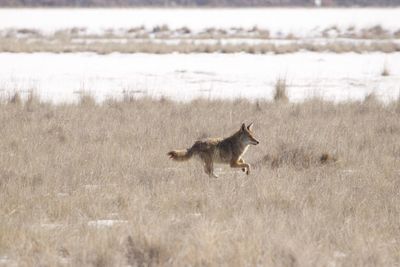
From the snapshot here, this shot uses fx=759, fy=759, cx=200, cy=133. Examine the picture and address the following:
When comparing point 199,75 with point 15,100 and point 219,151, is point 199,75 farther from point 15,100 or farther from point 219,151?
point 219,151

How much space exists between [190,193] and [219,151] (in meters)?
1.27

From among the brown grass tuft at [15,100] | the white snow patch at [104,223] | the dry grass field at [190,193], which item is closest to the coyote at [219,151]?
the dry grass field at [190,193]

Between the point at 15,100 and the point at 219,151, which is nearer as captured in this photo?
the point at 219,151

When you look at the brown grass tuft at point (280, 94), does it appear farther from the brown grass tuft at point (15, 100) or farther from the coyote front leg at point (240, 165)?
the coyote front leg at point (240, 165)

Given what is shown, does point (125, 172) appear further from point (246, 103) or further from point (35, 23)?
point (35, 23)

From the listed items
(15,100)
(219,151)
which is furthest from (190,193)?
(15,100)

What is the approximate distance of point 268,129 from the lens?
12.3 m

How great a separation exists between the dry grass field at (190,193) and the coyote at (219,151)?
7.5 inches

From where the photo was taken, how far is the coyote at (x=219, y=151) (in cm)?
890

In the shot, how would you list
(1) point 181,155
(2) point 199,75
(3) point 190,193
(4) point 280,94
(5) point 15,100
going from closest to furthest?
(3) point 190,193 < (1) point 181,155 < (5) point 15,100 < (4) point 280,94 < (2) point 199,75

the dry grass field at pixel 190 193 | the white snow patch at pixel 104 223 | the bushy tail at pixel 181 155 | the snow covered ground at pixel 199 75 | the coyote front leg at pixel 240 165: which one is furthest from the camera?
the snow covered ground at pixel 199 75

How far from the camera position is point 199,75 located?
22.0m

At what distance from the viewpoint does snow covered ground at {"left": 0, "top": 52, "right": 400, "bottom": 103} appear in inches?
715

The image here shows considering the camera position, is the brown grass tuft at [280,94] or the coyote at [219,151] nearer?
the coyote at [219,151]
